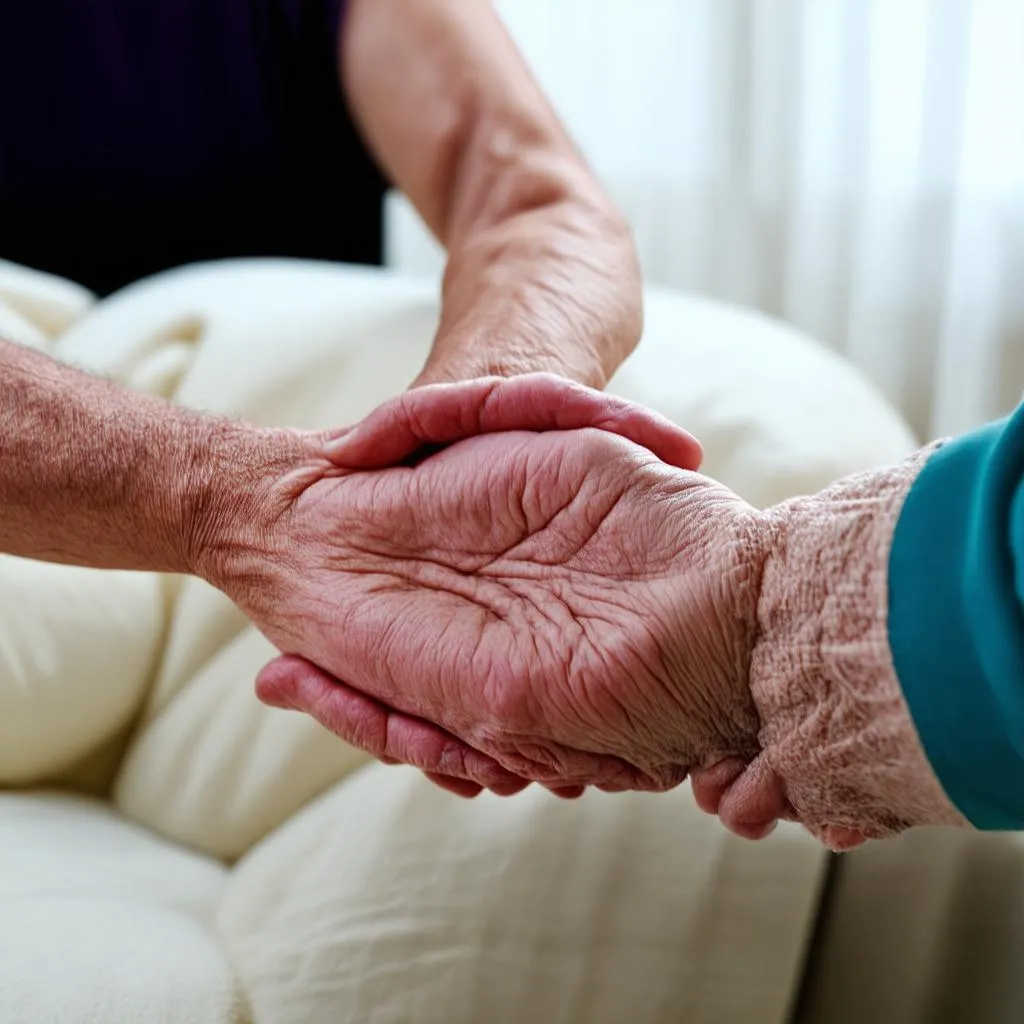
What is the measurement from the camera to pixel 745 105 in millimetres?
1806

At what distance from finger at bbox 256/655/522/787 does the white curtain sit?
3.16 feet

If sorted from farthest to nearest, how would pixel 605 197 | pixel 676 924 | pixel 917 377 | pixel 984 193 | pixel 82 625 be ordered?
pixel 917 377, pixel 984 193, pixel 605 197, pixel 82 625, pixel 676 924

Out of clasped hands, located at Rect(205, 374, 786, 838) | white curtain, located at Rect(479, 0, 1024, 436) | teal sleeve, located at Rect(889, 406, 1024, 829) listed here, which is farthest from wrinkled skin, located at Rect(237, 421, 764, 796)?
white curtain, located at Rect(479, 0, 1024, 436)

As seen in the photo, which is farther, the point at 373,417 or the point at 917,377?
the point at 917,377

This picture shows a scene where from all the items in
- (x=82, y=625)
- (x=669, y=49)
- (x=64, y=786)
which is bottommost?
(x=64, y=786)

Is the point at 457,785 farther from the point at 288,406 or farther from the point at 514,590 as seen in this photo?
the point at 288,406

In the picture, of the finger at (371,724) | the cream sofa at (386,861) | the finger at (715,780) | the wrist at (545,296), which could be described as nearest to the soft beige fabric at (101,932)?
the cream sofa at (386,861)

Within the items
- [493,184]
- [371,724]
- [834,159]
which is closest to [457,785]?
[371,724]

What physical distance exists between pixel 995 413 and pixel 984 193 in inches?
10.3

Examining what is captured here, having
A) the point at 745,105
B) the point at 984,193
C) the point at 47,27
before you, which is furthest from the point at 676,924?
the point at 47,27

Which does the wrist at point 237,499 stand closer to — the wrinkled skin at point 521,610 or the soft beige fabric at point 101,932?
the wrinkled skin at point 521,610

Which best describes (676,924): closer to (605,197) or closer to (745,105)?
(605,197)

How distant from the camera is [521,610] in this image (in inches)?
33.9

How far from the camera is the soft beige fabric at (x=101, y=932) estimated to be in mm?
858
